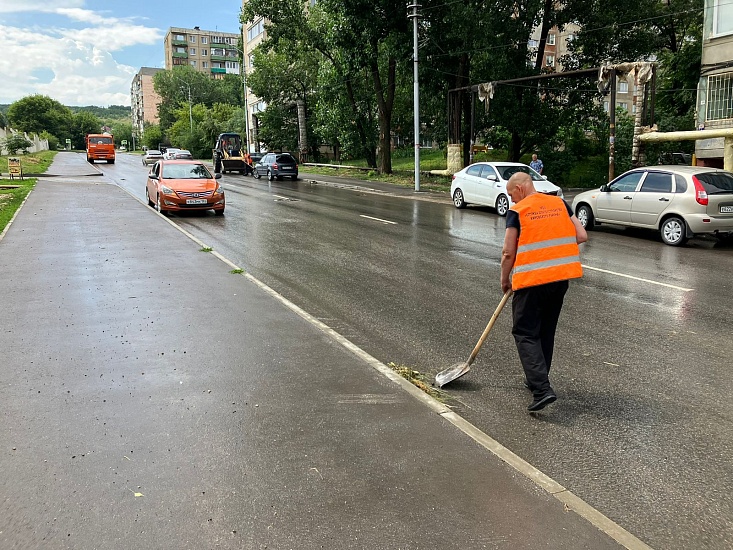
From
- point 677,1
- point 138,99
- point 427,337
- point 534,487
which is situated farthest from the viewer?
point 138,99

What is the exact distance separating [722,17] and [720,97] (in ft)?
8.81

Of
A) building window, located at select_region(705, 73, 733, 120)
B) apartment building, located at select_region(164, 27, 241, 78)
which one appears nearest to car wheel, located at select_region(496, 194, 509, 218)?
building window, located at select_region(705, 73, 733, 120)

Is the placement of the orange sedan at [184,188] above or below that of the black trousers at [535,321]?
above

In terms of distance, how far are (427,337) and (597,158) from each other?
33852 mm

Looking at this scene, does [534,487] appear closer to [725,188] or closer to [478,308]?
[478,308]

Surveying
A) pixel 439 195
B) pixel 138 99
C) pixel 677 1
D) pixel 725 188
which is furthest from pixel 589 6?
pixel 138 99

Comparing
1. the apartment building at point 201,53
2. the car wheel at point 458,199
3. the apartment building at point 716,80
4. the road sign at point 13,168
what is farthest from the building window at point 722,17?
the apartment building at point 201,53

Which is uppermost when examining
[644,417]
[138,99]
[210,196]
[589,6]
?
[138,99]

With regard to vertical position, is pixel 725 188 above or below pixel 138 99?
below

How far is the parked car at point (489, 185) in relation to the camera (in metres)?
17.9

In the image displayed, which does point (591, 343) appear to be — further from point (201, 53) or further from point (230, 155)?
point (201, 53)

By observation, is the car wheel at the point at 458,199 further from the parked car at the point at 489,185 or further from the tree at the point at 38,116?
the tree at the point at 38,116

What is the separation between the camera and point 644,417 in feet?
14.8

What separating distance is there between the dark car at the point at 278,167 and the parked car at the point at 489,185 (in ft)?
58.0
